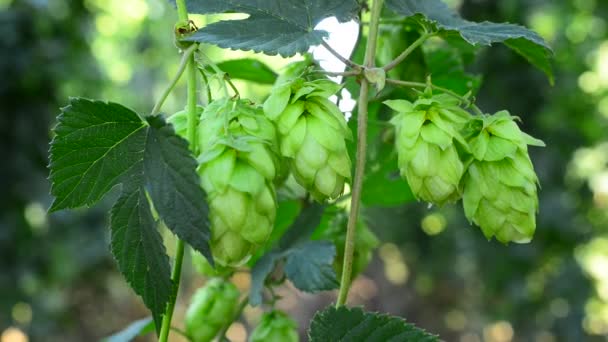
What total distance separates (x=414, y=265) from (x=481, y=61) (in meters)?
2.00

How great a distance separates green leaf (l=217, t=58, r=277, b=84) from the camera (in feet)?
3.91

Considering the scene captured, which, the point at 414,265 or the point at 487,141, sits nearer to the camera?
the point at 487,141

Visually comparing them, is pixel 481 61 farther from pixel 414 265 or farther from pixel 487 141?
pixel 487 141

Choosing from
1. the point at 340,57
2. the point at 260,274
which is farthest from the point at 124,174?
the point at 260,274

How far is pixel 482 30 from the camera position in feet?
2.75

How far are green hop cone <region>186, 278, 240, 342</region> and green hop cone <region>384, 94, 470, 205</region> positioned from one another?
48cm

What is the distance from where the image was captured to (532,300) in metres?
4.00

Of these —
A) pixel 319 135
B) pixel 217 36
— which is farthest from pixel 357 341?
pixel 217 36

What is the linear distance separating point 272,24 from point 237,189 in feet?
0.78

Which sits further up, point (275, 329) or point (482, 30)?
point (482, 30)

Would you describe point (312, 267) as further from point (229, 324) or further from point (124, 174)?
point (124, 174)

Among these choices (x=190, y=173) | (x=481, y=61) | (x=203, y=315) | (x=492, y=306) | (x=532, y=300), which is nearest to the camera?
(x=190, y=173)

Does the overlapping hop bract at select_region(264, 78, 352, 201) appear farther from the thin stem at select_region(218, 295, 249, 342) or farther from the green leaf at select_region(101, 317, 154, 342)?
the green leaf at select_region(101, 317, 154, 342)

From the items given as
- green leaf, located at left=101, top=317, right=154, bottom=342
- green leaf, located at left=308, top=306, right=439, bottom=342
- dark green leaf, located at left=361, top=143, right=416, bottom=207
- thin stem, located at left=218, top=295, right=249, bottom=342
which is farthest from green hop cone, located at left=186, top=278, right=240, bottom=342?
green leaf, located at left=308, top=306, right=439, bottom=342
